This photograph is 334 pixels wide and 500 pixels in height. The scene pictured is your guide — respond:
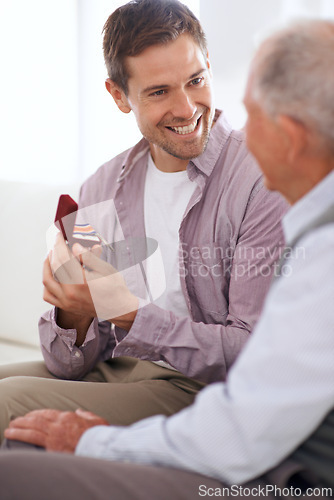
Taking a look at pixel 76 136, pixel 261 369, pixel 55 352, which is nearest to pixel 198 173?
pixel 55 352

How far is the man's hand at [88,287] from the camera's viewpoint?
143 centimetres

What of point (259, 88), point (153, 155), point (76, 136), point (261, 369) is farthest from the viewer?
point (76, 136)

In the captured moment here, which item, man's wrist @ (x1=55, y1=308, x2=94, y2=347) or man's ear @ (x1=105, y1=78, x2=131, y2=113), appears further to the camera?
man's ear @ (x1=105, y1=78, x2=131, y2=113)

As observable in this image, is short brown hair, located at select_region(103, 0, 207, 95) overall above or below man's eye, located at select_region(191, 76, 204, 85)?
above

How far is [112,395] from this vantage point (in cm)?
154

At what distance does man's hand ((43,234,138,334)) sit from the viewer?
1432 millimetres

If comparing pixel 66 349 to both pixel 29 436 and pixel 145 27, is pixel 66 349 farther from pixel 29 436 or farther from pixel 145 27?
pixel 145 27

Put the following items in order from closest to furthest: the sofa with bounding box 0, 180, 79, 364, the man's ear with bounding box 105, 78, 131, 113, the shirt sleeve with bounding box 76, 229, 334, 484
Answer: the shirt sleeve with bounding box 76, 229, 334, 484 → the man's ear with bounding box 105, 78, 131, 113 → the sofa with bounding box 0, 180, 79, 364

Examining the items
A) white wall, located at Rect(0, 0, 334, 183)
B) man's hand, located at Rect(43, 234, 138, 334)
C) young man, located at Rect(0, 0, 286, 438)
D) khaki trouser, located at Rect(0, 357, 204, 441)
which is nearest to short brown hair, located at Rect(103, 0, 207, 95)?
young man, located at Rect(0, 0, 286, 438)

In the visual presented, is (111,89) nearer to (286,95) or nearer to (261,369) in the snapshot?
(286,95)

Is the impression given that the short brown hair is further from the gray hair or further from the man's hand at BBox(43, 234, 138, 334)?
the gray hair

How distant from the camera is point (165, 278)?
169 centimetres

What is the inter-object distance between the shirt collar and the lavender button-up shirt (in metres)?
0.51

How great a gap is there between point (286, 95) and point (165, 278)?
2.70 feet
